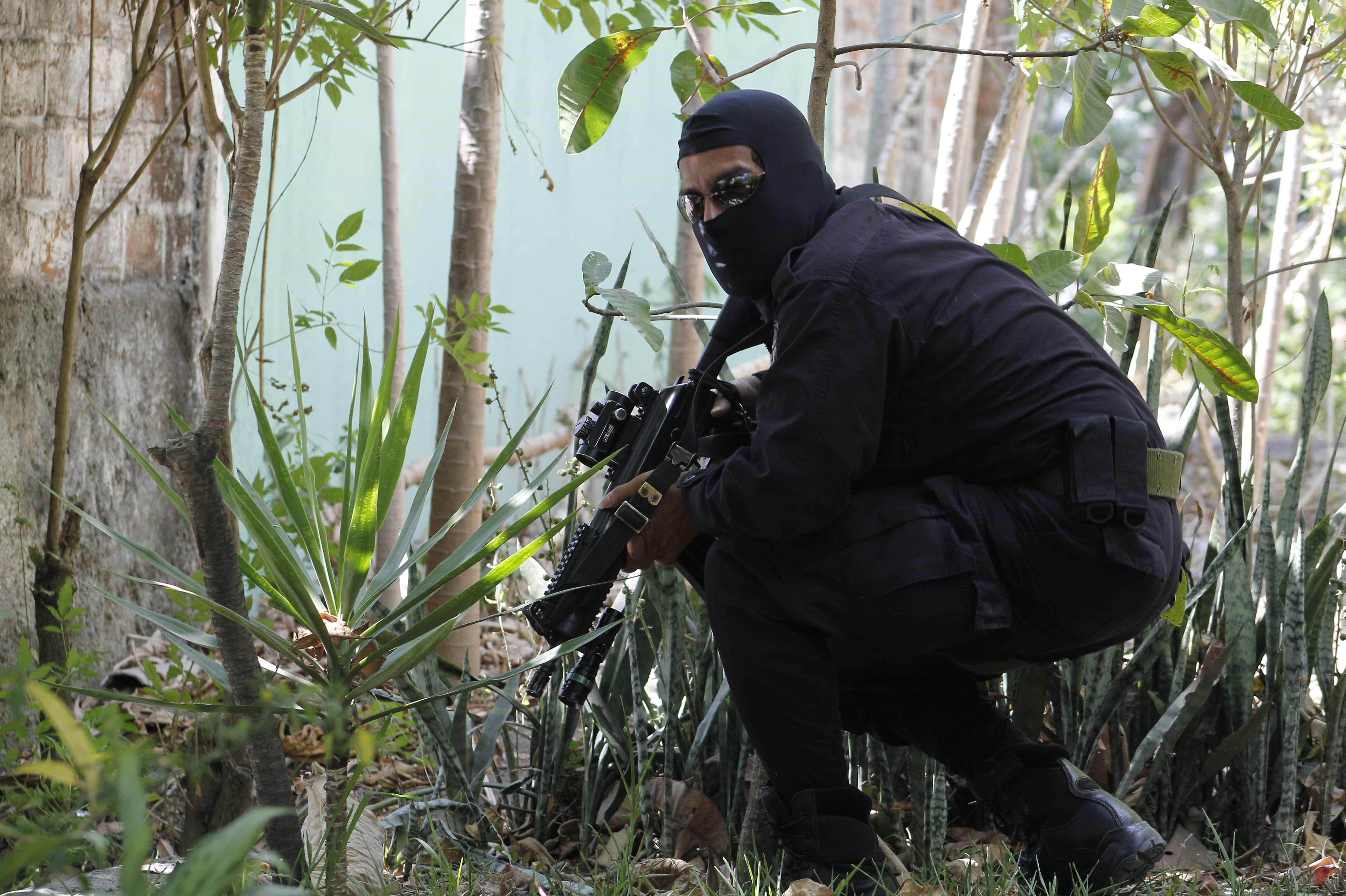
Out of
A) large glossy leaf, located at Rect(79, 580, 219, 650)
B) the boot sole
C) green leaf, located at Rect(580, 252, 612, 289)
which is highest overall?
green leaf, located at Rect(580, 252, 612, 289)

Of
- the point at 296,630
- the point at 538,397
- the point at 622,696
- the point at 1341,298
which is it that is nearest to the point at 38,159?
the point at 296,630

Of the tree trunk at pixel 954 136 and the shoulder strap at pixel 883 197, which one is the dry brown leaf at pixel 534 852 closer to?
the shoulder strap at pixel 883 197

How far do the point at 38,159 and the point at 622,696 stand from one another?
5.46ft

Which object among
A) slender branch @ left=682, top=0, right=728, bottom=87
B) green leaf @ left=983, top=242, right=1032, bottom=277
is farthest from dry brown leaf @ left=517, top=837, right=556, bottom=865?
slender branch @ left=682, top=0, right=728, bottom=87

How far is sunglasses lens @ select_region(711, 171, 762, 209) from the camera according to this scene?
5.33 feet

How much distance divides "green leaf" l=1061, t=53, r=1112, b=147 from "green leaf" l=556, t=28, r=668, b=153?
630mm

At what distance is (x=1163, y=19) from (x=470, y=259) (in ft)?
5.16

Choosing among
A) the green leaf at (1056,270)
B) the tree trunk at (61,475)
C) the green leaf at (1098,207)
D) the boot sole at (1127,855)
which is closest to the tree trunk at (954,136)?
the green leaf at (1098,207)

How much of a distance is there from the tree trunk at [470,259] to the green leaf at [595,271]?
87 centimetres

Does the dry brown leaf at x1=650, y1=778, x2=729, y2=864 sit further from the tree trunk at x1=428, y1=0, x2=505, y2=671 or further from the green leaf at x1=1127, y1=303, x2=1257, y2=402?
the green leaf at x1=1127, y1=303, x2=1257, y2=402

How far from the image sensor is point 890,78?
4223mm

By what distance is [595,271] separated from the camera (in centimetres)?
170

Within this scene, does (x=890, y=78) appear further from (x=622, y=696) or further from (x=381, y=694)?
(x=381, y=694)

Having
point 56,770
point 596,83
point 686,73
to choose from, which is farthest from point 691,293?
point 56,770
